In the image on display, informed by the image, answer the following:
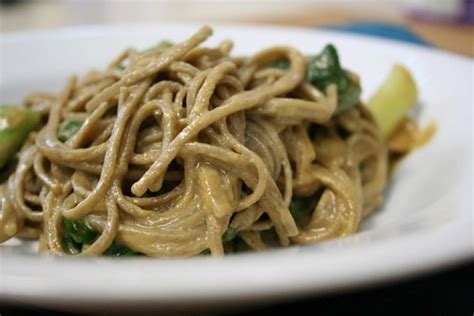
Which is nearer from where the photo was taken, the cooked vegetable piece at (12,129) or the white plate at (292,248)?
the white plate at (292,248)

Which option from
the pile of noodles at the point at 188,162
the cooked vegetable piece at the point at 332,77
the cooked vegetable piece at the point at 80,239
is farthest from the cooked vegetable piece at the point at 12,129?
the cooked vegetable piece at the point at 332,77

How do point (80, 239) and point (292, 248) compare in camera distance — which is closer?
point (292, 248)

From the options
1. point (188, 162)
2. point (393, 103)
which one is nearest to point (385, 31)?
point (393, 103)

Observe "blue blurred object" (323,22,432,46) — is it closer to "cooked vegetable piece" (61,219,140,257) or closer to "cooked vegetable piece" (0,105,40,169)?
"cooked vegetable piece" (0,105,40,169)

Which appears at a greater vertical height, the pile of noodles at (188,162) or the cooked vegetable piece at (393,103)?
the pile of noodles at (188,162)

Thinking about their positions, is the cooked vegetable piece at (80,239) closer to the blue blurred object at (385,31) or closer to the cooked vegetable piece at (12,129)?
the cooked vegetable piece at (12,129)

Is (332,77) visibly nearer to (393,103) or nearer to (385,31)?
(393,103)

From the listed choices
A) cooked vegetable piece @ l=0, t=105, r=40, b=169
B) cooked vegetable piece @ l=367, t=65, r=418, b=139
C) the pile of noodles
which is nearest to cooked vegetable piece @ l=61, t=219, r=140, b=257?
the pile of noodles
